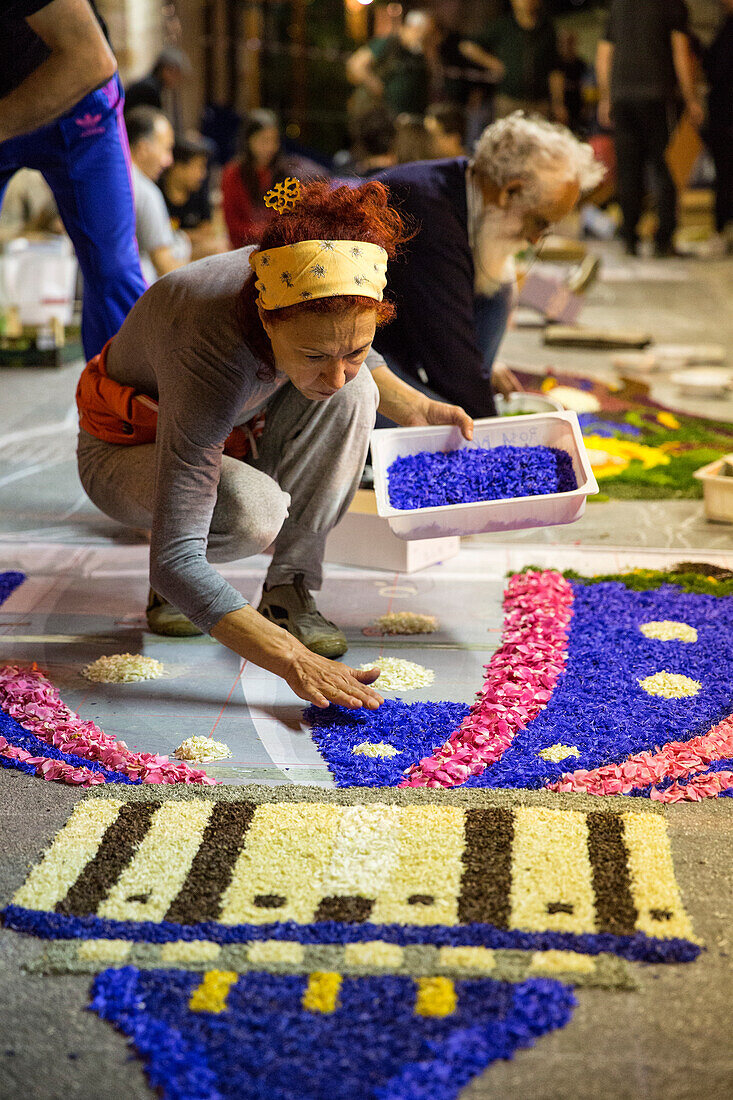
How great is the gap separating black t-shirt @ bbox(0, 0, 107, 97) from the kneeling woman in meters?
0.63

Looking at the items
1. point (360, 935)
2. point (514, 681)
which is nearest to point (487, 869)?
point (360, 935)

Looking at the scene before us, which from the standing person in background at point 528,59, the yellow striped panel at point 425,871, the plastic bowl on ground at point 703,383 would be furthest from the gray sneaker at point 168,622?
the standing person in background at point 528,59

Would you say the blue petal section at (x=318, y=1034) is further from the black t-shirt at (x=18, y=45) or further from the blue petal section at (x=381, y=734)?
the black t-shirt at (x=18, y=45)

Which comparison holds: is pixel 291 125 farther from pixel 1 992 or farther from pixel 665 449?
pixel 1 992

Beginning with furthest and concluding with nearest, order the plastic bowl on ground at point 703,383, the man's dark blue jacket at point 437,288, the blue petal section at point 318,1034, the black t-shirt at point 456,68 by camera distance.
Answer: the black t-shirt at point 456,68 < the plastic bowl on ground at point 703,383 < the man's dark blue jacket at point 437,288 < the blue petal section at point 318,1034

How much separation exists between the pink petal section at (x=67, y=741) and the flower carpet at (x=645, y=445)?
4.98 ft

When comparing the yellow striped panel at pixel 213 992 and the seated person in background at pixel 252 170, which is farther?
the seated person in background at pixel 252 170

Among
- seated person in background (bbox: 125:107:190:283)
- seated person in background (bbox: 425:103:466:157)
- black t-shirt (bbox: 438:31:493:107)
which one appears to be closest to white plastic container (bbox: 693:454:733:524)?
seated person in background (bbox: 125:107:190:283)

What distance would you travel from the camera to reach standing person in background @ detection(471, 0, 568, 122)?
780 centimetres

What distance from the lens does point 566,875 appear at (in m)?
1.31

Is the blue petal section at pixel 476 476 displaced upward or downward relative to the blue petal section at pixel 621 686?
upward

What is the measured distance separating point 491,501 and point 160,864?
0.83 m

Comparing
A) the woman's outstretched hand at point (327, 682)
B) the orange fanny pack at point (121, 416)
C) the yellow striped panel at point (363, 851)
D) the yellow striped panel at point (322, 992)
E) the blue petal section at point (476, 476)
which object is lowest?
the yellow striped panel at point (363, 851)

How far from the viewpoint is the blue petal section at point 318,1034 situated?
1.01 meters
